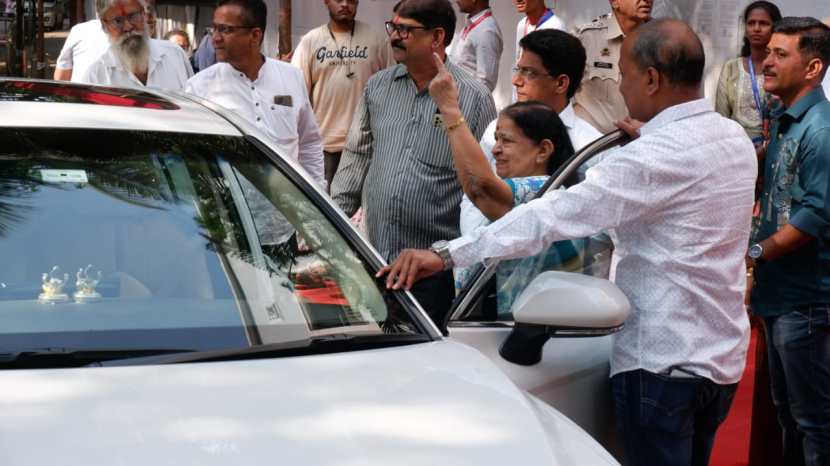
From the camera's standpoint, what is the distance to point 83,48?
7129 millimetres

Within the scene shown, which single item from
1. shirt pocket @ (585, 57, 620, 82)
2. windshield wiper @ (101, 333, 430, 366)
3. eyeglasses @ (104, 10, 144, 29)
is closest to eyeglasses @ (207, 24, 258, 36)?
eyeglasses @ (104, 10, 144, 29)

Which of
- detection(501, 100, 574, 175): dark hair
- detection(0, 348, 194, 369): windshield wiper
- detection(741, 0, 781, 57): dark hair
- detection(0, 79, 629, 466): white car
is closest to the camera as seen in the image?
detection(0, 79, 629, 466): white car

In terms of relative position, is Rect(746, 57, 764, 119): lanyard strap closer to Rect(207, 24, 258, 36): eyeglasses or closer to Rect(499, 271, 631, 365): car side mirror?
Rect(207, 24, 258, 36): eyeglasses

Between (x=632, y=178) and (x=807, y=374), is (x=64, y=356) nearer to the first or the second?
(x=632, y=178)

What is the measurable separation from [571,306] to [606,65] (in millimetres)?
4652

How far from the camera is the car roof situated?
332cm

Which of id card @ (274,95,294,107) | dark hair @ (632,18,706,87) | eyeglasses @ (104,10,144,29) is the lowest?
id card @ (274,95,294,107)

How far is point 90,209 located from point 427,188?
2.29 m

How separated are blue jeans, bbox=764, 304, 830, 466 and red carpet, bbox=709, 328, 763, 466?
14 cm

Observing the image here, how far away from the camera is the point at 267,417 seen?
2.46m

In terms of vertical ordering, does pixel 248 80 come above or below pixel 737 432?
above

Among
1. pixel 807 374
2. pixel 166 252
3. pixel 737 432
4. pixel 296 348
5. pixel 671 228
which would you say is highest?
pixel 671 228

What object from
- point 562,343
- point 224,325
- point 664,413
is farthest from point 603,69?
point 224,325

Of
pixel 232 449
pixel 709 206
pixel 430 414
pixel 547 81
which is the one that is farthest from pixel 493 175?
pixel 232 449
